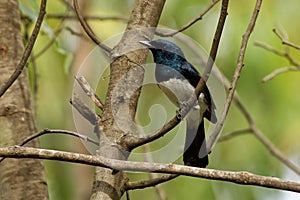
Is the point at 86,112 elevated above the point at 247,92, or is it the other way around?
the point at 247,92

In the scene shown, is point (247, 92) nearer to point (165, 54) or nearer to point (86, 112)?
point (165, 54)

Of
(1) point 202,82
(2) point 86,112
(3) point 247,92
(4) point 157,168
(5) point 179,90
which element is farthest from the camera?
(3) point 247,92

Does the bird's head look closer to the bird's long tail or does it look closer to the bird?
the bird

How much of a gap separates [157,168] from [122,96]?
1.45ft

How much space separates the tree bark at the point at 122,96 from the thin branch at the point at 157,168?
0.59 feet

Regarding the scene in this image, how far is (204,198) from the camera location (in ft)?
13.7

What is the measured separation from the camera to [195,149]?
95.2 inches

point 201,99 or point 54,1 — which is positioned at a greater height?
point 54,1

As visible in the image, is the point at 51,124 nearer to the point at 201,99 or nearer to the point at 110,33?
the point at 110,33

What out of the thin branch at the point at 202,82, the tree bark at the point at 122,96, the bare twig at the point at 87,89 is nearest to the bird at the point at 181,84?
the tree bark at the point at 122,96

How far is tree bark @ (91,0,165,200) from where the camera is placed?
1.83 meters

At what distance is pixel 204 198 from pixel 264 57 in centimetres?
90

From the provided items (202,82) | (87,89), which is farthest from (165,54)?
(202,82)

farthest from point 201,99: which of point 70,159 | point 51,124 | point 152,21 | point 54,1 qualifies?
point 51,124
